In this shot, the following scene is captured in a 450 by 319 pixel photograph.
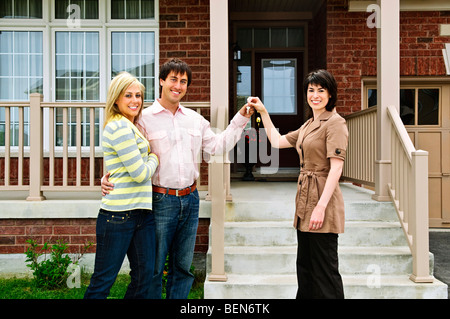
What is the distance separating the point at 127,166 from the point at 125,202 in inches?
7.8

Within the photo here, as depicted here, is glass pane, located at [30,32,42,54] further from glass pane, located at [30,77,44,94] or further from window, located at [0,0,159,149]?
glass pane, located at [30,77,44,94]

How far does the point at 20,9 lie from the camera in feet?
19.8

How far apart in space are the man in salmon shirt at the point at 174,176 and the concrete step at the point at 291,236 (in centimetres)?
152

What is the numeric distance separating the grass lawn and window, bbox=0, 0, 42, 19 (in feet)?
12.0

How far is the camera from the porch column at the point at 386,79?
4.54 metres

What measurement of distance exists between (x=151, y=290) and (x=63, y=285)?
213 cm

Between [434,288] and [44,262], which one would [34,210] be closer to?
[44,262]

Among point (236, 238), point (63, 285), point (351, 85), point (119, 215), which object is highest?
point (351, 85)

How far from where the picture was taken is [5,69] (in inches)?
238

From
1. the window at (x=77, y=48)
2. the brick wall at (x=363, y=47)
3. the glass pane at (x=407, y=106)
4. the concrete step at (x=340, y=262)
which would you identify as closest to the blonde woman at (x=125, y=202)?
the concrete step at (x=340, y=262)

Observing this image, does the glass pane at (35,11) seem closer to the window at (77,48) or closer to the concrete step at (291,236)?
the window at (77,48)

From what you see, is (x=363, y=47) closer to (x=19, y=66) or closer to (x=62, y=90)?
(x=62, y=90)

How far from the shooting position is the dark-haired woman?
245 cm

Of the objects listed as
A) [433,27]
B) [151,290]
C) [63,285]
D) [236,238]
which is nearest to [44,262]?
[63,285]
